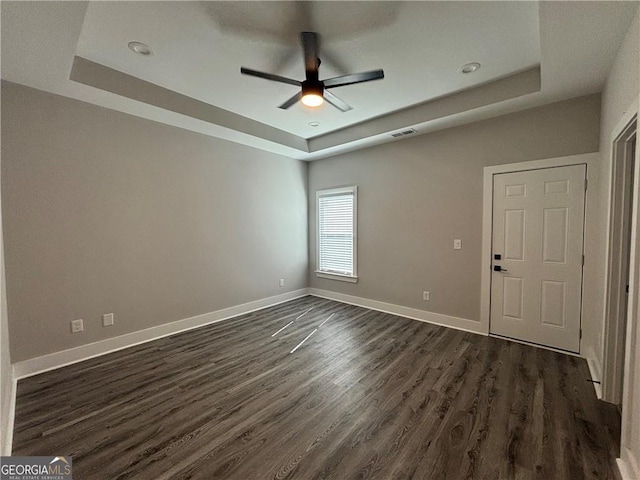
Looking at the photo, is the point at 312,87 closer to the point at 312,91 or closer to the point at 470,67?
the point at 312,91

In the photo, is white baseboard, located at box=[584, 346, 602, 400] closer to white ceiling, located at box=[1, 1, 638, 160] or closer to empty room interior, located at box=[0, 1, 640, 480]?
empty room interior, located at box=[0, 1, 640, 480]

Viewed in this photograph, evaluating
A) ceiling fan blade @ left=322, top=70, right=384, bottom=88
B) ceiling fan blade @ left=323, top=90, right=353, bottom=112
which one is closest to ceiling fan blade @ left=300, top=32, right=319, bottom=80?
ceiling fan blade @ left=322, top=70, right=384, bottom=88

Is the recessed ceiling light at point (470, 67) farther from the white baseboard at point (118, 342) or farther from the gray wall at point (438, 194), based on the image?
the white baseboard at point (118, 342)

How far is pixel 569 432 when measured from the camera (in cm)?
188

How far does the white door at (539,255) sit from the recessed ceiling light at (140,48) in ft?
13.2

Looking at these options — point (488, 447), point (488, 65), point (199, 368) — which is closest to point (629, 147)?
point (488, 65)

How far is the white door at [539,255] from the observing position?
2963mm

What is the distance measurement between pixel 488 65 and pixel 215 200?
3753 mm

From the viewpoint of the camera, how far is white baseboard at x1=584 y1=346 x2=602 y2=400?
→ 2288 millimetres

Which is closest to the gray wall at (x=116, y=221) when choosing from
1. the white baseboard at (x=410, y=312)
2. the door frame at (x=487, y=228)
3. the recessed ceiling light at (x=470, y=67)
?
the white baseboard at (x=410, y=312)

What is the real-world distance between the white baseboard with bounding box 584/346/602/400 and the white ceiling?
8.79 feet

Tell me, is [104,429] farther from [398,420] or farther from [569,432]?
[569,432]

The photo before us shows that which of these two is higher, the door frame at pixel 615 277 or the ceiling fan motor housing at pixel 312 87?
the ceiling fan motor housing at pixel 312 87

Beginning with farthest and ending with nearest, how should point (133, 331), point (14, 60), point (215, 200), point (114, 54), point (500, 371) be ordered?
point (215, 200), point (133, 331), point (500, 371), point (114, 54), point (14, 60)
